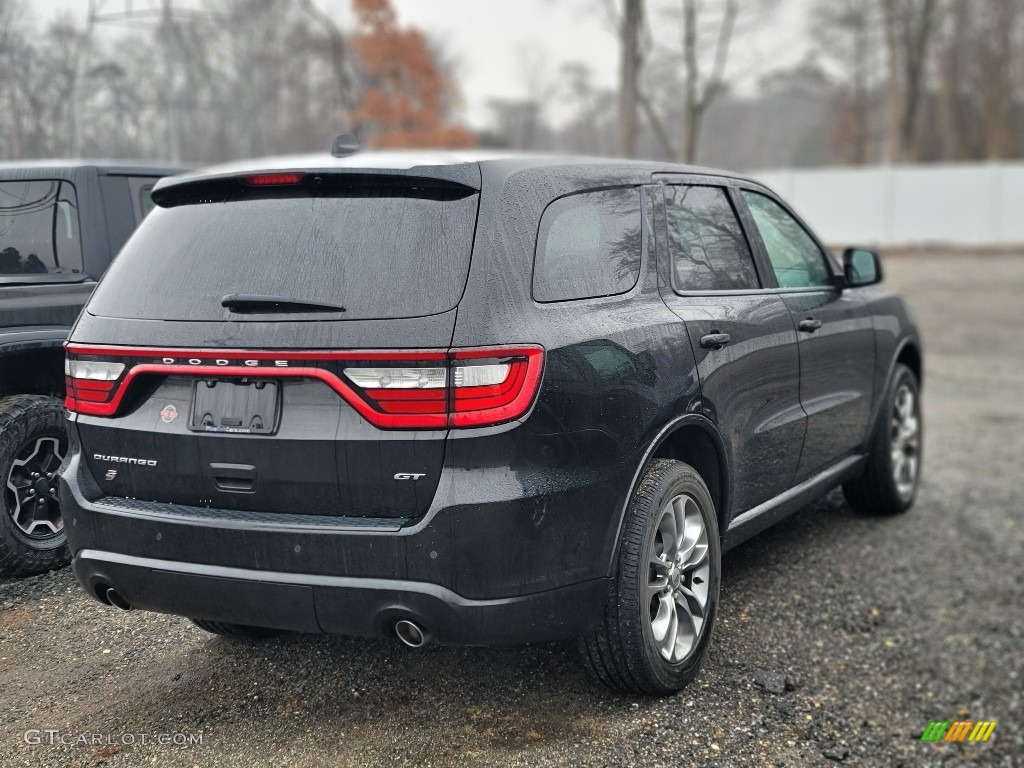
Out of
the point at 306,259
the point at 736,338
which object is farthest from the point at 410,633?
the point at 736,338

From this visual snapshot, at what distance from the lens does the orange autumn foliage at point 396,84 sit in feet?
124

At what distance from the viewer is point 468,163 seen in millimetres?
3299

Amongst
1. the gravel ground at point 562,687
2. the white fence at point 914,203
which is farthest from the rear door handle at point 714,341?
the white fence at point 914,203

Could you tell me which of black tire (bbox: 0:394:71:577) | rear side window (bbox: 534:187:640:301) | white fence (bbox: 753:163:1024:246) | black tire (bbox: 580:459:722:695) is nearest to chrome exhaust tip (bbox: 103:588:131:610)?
black tire (bbox: 0:394:71:577)

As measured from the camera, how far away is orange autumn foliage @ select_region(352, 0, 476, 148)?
3794cm

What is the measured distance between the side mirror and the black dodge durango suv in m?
2.01

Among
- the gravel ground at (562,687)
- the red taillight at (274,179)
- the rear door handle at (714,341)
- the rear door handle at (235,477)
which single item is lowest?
the gravel ground at (562,687)

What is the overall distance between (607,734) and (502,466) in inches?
43.1

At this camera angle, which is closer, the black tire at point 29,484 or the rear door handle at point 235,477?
the rear door handle at point 235,477

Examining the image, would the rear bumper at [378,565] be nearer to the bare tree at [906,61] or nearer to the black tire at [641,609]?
the black tire at [641,609]

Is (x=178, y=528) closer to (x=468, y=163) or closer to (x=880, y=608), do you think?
(x=468, y=163)

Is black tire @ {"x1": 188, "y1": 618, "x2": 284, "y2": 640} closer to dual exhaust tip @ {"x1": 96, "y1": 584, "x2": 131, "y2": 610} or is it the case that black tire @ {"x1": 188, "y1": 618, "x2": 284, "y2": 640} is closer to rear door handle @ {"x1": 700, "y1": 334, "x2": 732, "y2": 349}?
dual exhaust tip @ {"x1": 96, "y1": 584, "x2": 131, "y2": 610}

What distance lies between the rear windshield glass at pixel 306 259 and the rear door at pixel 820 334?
6.92ft

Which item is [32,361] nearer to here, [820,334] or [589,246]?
[589,246]
